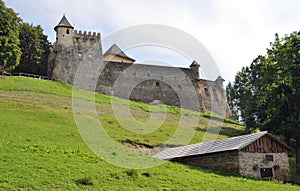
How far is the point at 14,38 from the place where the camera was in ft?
169

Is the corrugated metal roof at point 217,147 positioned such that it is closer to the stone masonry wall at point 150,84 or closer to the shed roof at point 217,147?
the shed roof at point 217,147

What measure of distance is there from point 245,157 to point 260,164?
1452 mm

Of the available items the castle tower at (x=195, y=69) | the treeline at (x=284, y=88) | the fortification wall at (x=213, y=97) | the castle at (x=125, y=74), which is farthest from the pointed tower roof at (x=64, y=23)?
the treeline at (x=284, y=88)

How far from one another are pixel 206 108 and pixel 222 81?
35.0ft

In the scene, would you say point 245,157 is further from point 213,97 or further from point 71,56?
point 213,97

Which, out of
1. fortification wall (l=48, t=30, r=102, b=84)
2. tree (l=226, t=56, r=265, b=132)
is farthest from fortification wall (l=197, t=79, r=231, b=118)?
fortification wall (l=48, t=30, r=102, b=84)

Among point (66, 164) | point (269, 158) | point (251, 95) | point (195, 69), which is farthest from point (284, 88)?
point (195, 69)

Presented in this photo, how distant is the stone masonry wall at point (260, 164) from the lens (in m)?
24.4

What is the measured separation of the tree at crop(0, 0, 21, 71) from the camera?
49375 millimetres

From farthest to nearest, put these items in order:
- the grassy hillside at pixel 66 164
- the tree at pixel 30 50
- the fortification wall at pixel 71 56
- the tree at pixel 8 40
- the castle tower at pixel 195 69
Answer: the castle tower at pixel 195 69 < the fortification wall at pixel 71 56 < the tree at pixel 30 50 < the tree at pixel 8 40 < the grassy hillside at pixel 66 164

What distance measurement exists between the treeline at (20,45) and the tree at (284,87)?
3435 centimetres

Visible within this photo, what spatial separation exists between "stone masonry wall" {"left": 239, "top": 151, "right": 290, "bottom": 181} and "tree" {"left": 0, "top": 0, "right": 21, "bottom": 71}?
3659 centimetres

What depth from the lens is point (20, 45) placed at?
5897cm

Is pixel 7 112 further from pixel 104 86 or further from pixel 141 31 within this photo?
pixel 104 86
